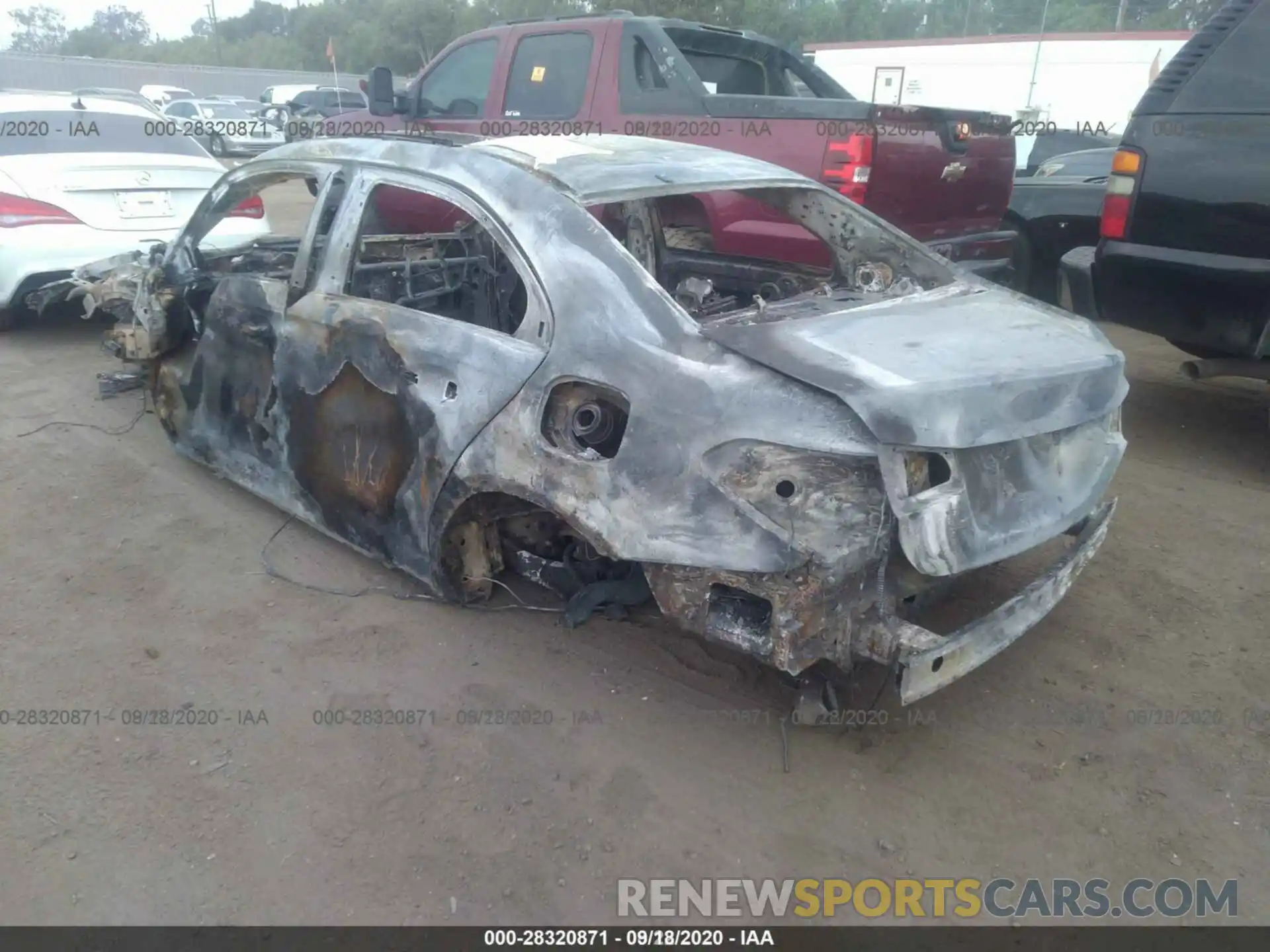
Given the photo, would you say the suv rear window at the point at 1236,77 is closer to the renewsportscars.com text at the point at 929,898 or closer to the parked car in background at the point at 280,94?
the renewsportscars.com text at the point at 929,898

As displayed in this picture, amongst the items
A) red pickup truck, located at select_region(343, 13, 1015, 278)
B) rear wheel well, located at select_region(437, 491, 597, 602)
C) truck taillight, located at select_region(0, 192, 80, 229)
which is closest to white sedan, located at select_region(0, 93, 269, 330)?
truck taillight, located at select_region(0, 192, 80, 229)

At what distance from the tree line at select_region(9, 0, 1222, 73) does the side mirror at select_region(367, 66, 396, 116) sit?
13.8 feet

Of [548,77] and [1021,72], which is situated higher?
[1021,72]

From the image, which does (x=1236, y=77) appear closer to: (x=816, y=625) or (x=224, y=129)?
(x=816, y=625)

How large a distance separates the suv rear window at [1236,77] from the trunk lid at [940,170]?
1180 mm

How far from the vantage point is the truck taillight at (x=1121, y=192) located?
14.7 feet

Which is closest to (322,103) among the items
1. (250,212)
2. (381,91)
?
(381,91)

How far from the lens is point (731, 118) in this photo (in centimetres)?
539

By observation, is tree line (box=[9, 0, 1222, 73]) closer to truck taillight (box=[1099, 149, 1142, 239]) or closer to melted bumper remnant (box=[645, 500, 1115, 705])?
truck taillight (box=[1099, 149, 1142, 239])

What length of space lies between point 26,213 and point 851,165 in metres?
4.92

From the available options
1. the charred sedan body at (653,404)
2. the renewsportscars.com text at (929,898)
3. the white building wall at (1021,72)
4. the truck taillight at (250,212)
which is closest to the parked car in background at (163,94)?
the white building wall at (1021,72)

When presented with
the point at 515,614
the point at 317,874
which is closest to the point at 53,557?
the point at 515,614

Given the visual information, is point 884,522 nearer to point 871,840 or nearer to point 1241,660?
point 871,840
